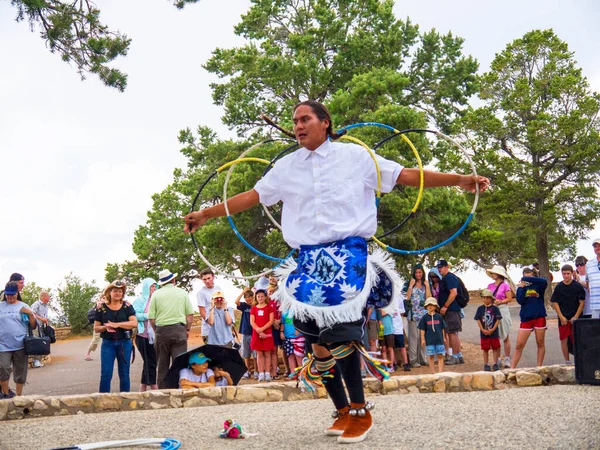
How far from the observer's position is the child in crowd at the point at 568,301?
10633mm

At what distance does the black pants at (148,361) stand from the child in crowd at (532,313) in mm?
5356

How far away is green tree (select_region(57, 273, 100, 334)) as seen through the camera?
29.2 m

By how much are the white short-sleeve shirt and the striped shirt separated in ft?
19.8

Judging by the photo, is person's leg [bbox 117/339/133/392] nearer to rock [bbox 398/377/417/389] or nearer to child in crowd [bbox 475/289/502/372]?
rock [bbox 398/377/417/389]

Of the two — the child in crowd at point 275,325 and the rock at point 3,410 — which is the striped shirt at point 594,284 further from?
the rock at point 3,410

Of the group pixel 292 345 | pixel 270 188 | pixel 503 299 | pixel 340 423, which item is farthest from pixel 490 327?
pixel 270 188

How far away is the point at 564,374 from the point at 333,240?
15.4ft

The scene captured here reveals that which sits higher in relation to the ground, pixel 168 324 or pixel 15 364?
pixel 168 324

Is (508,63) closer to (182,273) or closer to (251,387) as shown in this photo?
(182,273)

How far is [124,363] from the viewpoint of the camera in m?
9.88

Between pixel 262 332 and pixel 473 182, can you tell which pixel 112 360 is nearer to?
pixel 262 332

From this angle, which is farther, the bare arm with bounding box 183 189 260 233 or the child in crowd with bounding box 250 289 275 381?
the child in crowd with bounding box 250 289 275 381

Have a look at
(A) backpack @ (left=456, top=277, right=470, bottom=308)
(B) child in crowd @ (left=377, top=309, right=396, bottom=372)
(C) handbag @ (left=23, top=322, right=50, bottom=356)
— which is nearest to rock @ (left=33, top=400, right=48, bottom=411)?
(C) handbag @ (left=23, top=322, right=50, bottom=356)

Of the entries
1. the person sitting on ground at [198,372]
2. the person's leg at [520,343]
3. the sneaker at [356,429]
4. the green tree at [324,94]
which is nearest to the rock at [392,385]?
the person sitting on ground at [198,372]
